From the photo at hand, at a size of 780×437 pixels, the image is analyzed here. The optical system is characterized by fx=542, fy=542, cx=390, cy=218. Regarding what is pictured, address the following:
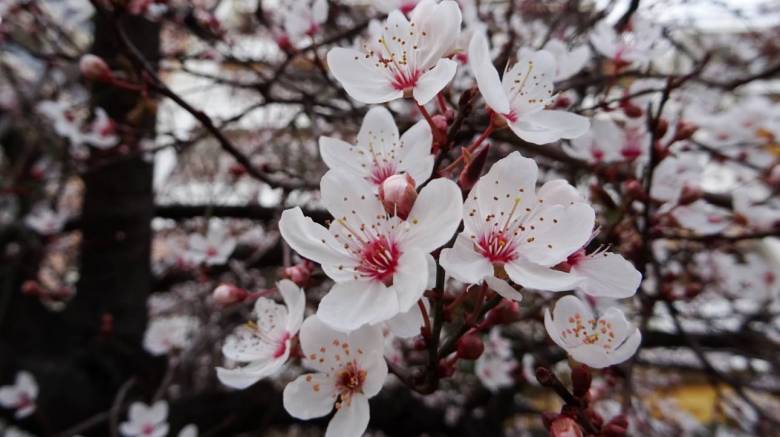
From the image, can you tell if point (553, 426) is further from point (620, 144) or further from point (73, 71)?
point (73, 71)

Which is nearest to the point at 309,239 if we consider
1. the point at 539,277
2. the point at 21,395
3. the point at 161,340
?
the point at 539,277

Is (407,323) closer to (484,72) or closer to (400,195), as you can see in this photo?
(400,195)

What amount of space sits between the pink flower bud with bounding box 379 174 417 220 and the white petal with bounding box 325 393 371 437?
0.82ft

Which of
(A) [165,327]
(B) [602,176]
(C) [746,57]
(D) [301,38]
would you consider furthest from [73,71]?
(C) [746,57]

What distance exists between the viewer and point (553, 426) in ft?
2.10

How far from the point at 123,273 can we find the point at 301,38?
5.02 ft

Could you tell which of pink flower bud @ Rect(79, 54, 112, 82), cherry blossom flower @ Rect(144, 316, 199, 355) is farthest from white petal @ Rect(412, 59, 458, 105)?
cherry blossom flower @ Rect(144, 316, 199, 355)

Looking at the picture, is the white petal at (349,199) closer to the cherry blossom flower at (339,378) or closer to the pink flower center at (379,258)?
the pink flower center at (379,258)

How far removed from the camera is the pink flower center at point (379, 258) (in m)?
0.68

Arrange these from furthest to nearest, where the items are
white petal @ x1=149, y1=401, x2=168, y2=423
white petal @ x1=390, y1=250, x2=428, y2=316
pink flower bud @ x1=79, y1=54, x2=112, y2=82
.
Answer: 1. white petal @ x1=149, y1=401, x2=168, y2=423
2. pink flower bud @ x1=79, y1=54, x2=112, y2=82
3. white petal @ x1=390, y1=250, x2=428, y2=316

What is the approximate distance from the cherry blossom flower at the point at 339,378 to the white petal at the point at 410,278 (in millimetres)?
90

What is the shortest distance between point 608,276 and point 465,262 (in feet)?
0.63

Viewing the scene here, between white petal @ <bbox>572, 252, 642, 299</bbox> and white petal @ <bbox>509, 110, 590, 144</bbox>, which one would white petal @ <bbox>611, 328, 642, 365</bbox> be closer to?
white petal @ <bbox>572, 252, 642, 299</bbox>

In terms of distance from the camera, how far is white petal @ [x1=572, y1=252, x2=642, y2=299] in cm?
63
